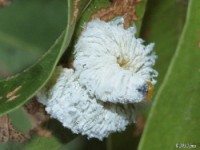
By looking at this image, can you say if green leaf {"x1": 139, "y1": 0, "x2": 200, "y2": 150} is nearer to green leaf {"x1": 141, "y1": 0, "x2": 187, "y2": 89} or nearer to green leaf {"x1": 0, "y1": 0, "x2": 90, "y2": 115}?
green leaf {"x1": 0, "y1": 0, "x2": 90, "y2": 115}

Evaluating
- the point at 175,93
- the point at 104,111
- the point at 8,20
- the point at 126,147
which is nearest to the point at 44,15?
the point at 8,20

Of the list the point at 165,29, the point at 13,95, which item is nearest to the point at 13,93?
the point at 13,95

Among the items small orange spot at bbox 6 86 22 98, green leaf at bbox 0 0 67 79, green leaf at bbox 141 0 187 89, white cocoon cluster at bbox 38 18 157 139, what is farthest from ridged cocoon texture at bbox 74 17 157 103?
green leaf at bbox 0 0 67 79

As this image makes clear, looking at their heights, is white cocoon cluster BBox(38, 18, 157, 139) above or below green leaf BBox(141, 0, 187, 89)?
below

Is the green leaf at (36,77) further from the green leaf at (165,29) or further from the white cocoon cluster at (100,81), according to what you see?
the green leaf at (165,29)

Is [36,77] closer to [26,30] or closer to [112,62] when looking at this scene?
[112,62]

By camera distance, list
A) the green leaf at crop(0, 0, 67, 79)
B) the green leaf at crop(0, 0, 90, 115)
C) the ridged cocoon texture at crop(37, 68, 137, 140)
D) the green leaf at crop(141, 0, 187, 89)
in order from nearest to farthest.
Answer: the green leaf at crop(0, 0, 90, 115)
the ridged cocoon texture at crop(37, 68, 137, 140)
the green leaf at crop(141, 0, 187, 89)
the green leaf at crop(0, 0, 67, 79)

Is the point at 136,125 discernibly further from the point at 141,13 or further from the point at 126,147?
the point at 141,13

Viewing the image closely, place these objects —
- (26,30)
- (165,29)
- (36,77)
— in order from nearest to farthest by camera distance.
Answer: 1. (36,77)
2. (165,29)
3. (26,30)
